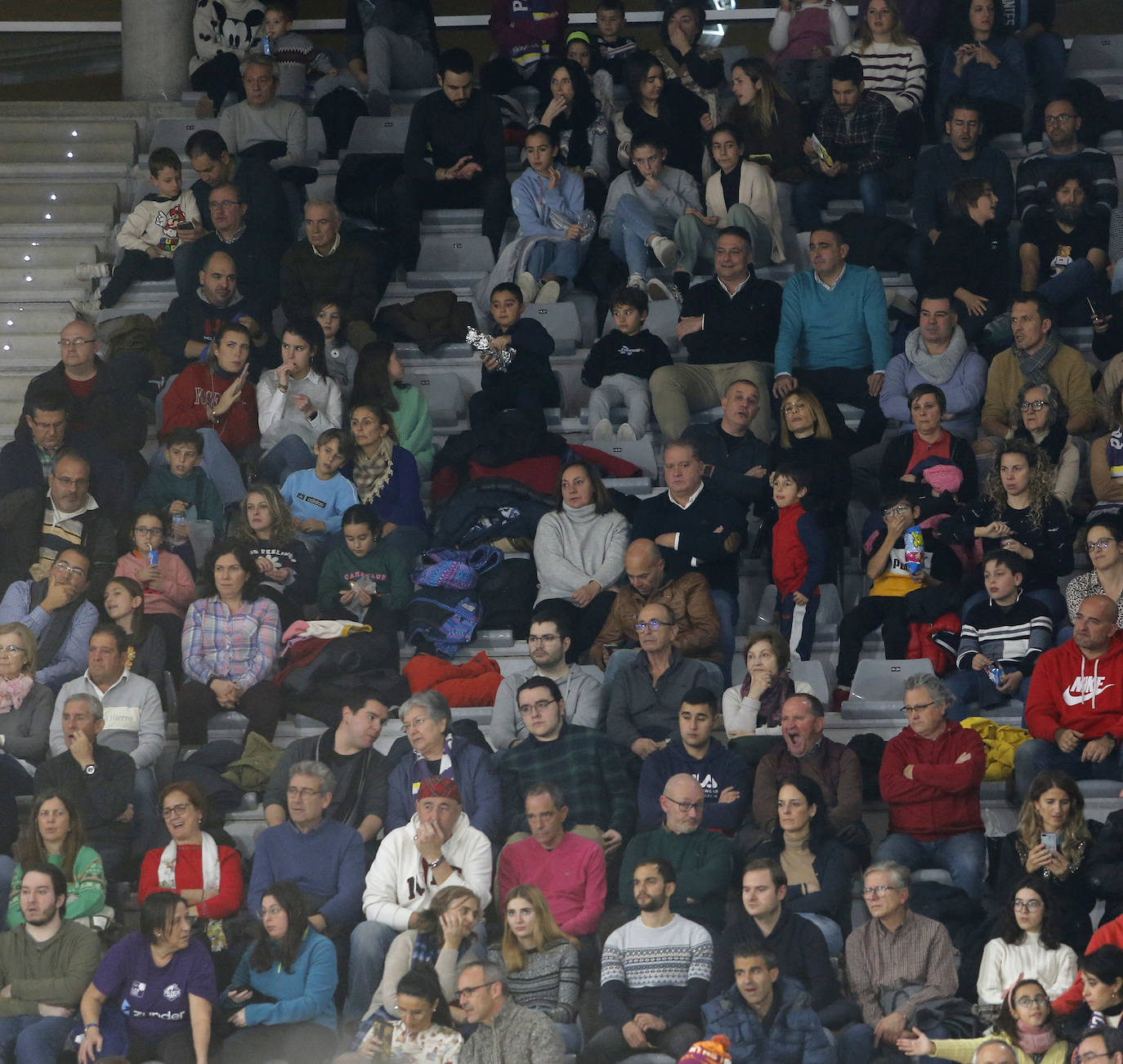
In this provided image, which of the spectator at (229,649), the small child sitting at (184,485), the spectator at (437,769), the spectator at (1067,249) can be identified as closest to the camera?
the spectator at (437,769)

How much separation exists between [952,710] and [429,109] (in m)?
4.38

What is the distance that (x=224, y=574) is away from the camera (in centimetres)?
786

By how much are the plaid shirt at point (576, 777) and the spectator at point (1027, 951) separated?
1.30 meters

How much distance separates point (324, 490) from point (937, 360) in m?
2.58

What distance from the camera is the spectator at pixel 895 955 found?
21.3ft

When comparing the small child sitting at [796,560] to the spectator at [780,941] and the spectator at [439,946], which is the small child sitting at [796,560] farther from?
the spectator at [439,946]

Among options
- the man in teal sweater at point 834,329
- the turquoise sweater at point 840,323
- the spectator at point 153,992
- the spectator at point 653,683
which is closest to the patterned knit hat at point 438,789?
the spectator at point 653,683

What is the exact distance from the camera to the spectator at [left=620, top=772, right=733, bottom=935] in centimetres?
679

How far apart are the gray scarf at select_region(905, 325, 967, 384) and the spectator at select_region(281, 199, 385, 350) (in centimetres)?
236

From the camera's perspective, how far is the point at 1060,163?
9922 millimetres

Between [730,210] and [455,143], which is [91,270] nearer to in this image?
[455,143]

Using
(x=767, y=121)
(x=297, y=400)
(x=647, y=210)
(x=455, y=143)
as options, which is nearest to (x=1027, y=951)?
(x=297, y=400)

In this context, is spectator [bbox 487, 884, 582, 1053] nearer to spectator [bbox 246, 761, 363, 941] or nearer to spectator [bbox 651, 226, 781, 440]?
spectator [bbox 246, 761, 363, 941]

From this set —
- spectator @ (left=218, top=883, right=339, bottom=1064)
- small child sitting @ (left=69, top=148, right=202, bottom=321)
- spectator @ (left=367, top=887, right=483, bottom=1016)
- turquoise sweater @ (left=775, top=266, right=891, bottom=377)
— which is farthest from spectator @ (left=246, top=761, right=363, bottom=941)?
small child sitting @ (left=69, top=148, right=202, bottom=321)
